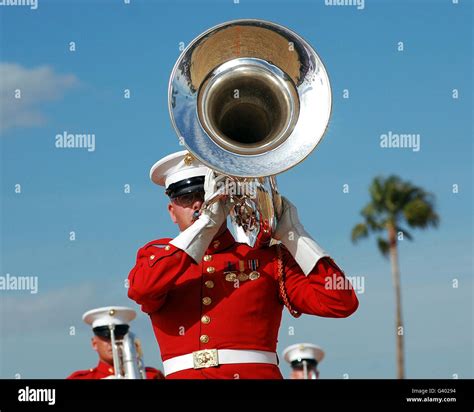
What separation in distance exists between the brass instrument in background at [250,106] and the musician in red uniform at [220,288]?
0.50 feet

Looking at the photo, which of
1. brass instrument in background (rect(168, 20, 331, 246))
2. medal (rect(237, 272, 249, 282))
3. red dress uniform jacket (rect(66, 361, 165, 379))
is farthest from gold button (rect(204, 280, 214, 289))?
red dress uniform jacket (rect(66, 361, 165, 379))

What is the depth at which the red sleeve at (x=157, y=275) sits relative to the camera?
19.5 ft

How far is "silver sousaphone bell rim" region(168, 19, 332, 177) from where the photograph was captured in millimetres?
5727

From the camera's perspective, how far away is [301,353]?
10922mm

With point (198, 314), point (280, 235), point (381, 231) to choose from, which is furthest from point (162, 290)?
point (381, 231)

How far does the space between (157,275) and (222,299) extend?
37 centimetres

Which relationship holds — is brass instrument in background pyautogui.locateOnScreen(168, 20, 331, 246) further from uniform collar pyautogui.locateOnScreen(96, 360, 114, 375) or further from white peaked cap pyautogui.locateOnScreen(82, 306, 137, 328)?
white peaked cap pyautogui.locateOnScreen(82, 306, 137, 328)

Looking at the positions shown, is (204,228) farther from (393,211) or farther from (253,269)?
(393,211)

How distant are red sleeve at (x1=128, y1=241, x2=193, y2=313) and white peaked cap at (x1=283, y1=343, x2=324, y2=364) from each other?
198 inches

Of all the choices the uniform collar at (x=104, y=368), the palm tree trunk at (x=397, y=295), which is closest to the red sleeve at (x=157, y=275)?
the uniform collar at (x=104, y=368)

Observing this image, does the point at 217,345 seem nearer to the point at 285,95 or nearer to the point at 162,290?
the point at 162,290

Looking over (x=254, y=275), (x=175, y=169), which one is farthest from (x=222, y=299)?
(x=175, y=169)

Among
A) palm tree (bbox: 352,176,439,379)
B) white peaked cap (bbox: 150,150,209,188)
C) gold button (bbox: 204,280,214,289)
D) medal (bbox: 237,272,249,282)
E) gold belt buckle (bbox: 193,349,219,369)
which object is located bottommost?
gold belt buckle (bbox: 193,349,219,369)
